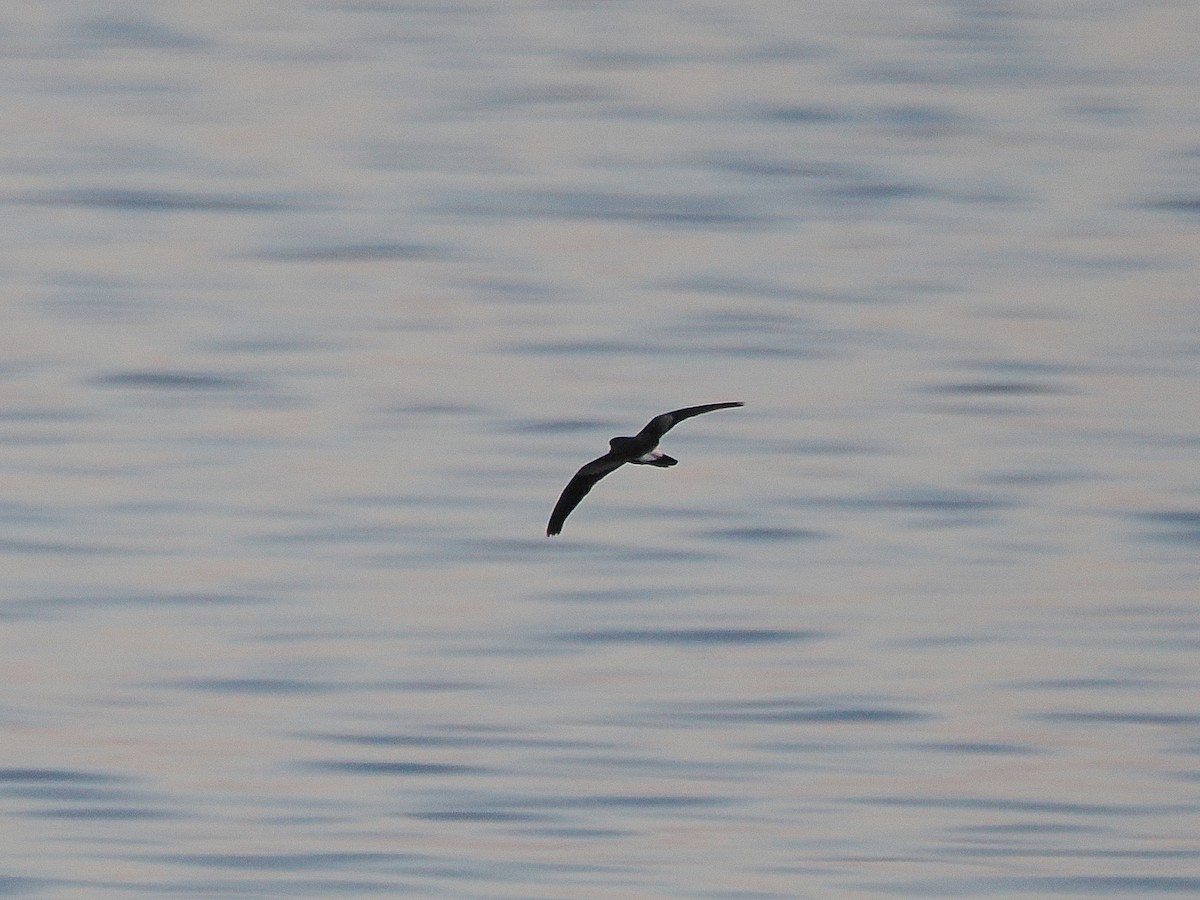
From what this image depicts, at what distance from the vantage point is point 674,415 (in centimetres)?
832

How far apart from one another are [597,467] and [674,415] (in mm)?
179

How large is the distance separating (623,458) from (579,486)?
0.11 metres

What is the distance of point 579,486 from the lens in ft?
27.3

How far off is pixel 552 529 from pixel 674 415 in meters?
0.33

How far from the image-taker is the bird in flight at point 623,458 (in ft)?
27.0

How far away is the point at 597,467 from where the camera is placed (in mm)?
8305

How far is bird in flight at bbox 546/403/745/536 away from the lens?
8242 mm

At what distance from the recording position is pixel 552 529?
27.1ft

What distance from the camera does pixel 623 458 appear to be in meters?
8.27

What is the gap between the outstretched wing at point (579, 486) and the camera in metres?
8.24

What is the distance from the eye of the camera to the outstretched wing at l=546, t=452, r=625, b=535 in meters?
8.24

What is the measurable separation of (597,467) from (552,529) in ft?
0.51
